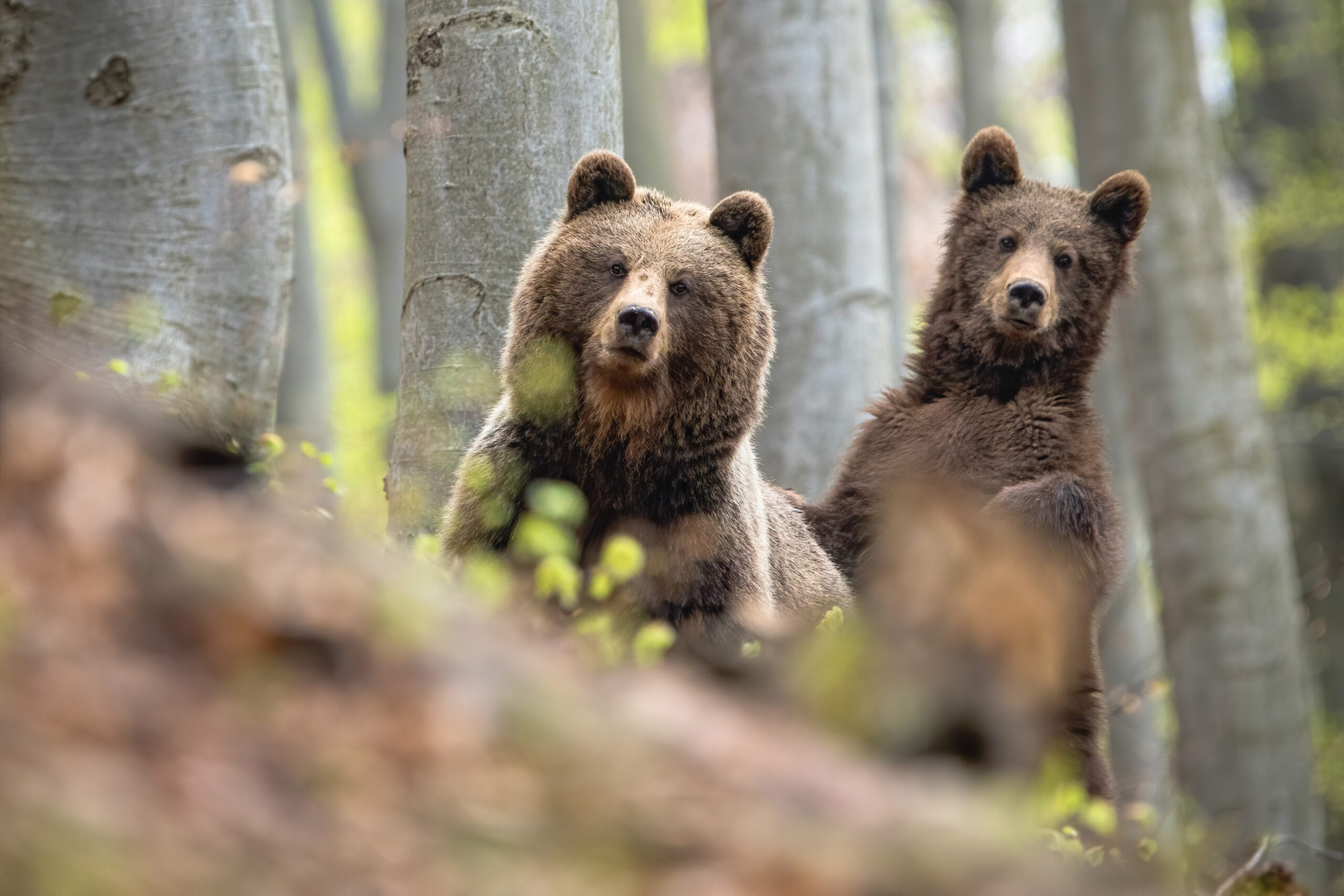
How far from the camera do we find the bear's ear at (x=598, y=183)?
4.89 meters

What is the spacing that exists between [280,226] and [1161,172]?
266 inches

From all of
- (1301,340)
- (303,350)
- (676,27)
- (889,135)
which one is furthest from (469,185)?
(676,27)

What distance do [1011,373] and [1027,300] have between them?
364mm

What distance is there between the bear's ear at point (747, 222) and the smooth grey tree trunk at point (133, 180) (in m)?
1.88

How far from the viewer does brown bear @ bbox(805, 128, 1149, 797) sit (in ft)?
17.9

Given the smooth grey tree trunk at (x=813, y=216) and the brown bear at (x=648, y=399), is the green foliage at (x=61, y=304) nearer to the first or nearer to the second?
the brown bear at (x=648, y=399)

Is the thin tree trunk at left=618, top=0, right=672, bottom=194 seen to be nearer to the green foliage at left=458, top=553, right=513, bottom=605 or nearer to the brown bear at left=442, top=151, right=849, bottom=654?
the brown bear at left=442, top=151, right=849, bottom=654

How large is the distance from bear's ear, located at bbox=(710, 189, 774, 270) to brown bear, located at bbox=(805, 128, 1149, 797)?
118cm

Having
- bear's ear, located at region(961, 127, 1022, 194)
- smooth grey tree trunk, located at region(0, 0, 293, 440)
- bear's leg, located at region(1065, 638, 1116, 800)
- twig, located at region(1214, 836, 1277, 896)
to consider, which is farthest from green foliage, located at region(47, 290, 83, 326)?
twig, located at region(1214, 836, 1277, 896)

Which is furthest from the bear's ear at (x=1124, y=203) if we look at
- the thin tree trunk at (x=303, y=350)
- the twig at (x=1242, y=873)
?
the thin tree trunk at (x=303, y=350)

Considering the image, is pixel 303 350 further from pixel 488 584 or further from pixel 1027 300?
pixel 488 584

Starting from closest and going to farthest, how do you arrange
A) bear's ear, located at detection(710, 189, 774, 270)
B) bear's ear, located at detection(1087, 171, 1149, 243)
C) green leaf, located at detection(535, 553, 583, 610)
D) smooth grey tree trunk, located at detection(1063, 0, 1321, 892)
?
green leaf, located at detection(535, 553, 583, 610)
bear's ear, located at detection(710, 189, 774, 270)
bear's ear, located at detection(1087, 171, 1149, 243)
smooth grey tree trunk, located at detection(1063, 0, 1321, 892)

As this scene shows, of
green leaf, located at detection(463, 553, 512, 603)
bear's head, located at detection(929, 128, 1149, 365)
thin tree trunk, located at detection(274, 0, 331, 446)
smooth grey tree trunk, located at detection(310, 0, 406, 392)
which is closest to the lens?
green leaf, located at detection(463, 553, 512, 603)

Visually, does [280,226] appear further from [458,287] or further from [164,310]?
[458,287]
